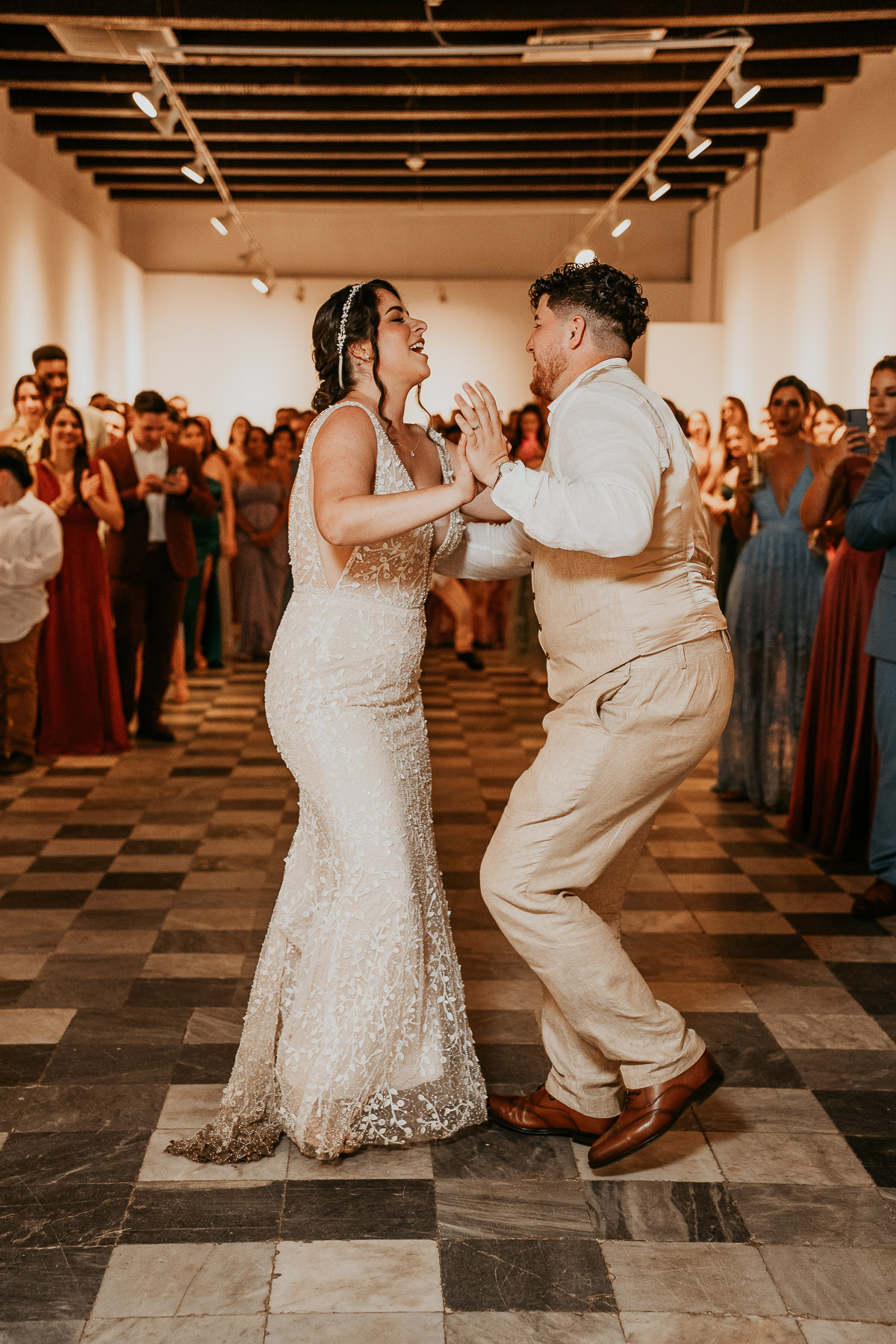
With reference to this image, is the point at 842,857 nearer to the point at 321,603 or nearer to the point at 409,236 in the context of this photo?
the point at 321,603

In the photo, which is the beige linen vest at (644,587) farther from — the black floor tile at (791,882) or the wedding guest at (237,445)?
the wedding guest at (237,445)

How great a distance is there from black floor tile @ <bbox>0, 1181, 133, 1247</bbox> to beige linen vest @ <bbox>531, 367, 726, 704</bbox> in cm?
126

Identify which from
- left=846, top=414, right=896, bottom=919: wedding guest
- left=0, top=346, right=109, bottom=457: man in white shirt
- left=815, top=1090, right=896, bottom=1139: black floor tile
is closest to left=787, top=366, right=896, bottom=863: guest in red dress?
left=846, top=414, right=896, bottom=919: wedding guest

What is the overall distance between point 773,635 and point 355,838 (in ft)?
11.1

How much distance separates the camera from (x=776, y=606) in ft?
18.0

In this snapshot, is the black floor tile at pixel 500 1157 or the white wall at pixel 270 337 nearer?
the black floor tile at pixel 500 1157

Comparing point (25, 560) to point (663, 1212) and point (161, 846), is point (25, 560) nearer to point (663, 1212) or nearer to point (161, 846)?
point (161, 846)

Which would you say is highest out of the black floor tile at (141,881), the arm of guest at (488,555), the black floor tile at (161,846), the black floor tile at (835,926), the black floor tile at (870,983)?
the arm of guest at (488,555)

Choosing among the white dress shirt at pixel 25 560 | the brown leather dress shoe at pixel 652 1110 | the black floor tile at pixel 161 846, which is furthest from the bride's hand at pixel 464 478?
the white dress shirt at pixel 25 560

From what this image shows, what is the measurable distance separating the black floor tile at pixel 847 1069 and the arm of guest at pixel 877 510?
5.58 feet

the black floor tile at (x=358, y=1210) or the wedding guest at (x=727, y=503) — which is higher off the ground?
the wedding guest at (x=727, y=503)

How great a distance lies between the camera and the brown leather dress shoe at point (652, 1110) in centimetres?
242

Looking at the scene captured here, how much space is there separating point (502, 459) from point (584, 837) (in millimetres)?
692

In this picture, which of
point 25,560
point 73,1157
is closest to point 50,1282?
point 73,1157
